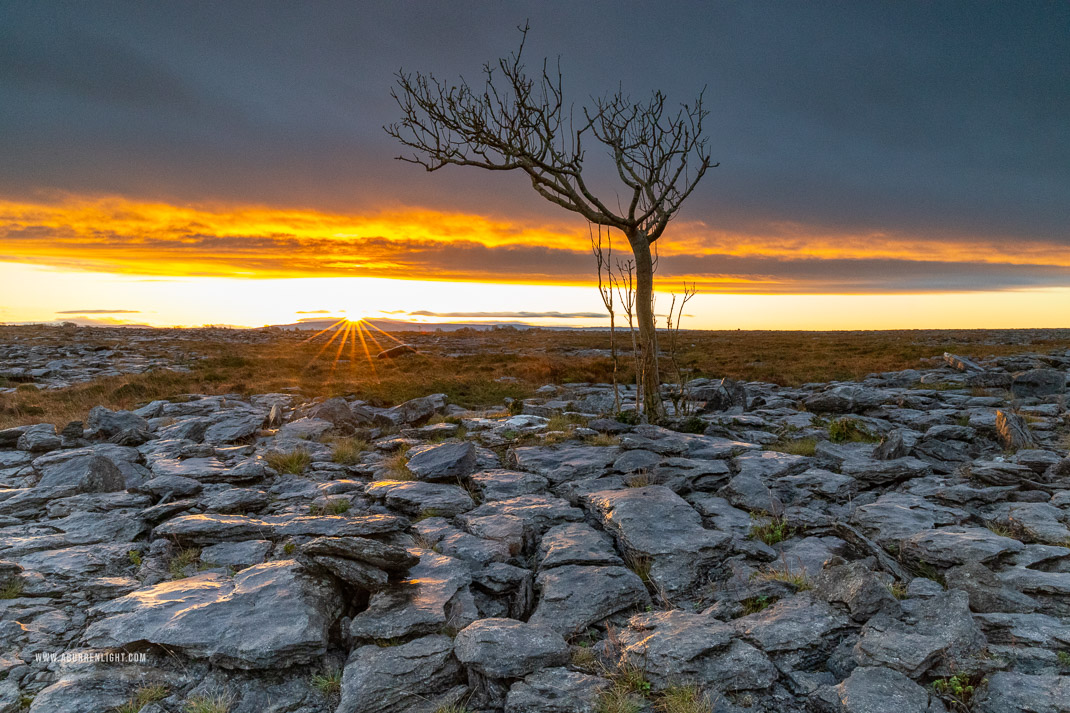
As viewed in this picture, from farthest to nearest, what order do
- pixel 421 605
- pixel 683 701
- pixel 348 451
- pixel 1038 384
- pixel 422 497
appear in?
1. pixel 1038 384
2. pixel 348 451
3. pixel 422 497
4. pixel 421 605
5. pixel 683 701

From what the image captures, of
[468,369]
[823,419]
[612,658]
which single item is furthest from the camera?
Answer: [468,369]

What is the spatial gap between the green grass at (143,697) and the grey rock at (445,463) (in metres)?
5.51

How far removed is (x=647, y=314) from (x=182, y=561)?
11.1 metres

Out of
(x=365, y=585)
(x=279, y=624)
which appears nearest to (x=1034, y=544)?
(x=365, y=585)

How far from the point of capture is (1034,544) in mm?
6645

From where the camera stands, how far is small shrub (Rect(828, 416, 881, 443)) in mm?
12633

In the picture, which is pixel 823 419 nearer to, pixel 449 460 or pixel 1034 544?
pixel 1034 544

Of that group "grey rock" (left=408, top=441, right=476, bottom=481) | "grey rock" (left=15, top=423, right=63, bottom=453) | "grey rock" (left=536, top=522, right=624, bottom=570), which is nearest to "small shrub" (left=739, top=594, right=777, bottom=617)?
"grey rock" (left=536, top=522, right=624, bottom=570)

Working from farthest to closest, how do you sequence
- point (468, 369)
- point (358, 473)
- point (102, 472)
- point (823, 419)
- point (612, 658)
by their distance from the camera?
point (468, 369) < point (823, 419) < point (358, 473) < point (102, 472) < point (612, 658)

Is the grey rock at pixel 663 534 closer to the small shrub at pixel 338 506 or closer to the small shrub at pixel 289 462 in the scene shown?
the small shrub at pixel 338 506

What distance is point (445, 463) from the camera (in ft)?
33.8

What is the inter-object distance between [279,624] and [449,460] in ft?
16.6

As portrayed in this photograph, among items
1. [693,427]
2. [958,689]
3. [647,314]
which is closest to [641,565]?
[958,689]

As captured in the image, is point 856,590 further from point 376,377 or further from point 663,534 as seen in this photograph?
point 376,377
